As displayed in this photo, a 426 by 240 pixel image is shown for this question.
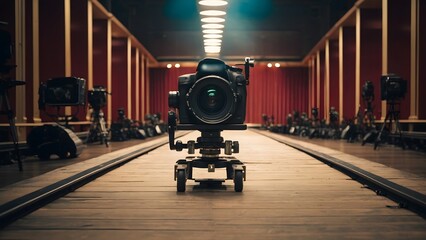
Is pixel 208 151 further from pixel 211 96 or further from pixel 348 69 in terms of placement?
pixel 348 69

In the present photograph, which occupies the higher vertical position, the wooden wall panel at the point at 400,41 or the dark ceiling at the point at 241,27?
the dark ceiling at the point at 241,27

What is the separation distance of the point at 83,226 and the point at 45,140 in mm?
5202

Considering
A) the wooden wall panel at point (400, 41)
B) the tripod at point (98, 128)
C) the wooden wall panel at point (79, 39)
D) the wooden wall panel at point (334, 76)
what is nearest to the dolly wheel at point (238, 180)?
the tripod at point (98, 128)

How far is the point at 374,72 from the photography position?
1642cm

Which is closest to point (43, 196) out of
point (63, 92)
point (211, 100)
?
point (211, 100)

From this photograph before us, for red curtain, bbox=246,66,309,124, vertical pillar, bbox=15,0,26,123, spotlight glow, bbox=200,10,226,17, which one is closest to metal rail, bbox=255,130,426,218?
vertical pillar, bbox=15,0,26,123

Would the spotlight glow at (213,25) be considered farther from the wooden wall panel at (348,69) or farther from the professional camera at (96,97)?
the professional camera at (96,97)

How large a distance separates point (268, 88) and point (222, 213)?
27.4 m

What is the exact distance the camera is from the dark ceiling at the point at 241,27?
84.4ft

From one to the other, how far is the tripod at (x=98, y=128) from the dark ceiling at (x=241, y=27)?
1016cm

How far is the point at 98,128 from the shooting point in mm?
12938

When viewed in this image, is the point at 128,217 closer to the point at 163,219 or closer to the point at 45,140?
the point at 163,219

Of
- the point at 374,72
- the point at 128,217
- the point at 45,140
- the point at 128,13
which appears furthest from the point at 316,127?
the point at 128,217

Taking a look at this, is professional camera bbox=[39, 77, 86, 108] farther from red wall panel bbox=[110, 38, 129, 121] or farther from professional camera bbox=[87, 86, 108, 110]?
red wall panel bbox=[110, 38, 129, 121]
